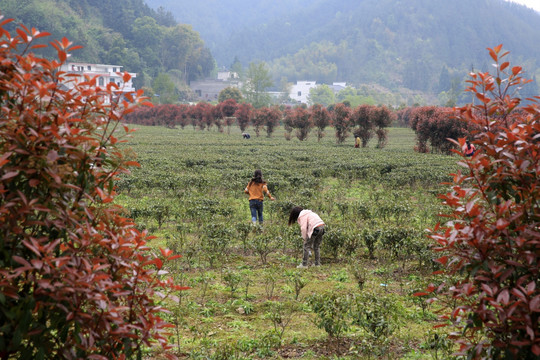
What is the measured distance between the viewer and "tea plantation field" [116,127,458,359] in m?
4.99

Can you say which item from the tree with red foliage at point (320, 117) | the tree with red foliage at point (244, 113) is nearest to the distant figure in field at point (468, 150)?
the tree with red foliage at point (320, 117)

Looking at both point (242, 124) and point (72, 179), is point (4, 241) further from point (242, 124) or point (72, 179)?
point (242, 124)

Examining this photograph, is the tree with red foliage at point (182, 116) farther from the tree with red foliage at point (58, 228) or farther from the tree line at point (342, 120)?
A: the tree with red foliage at point (58, 228)

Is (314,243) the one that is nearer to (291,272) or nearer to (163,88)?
(291,272)

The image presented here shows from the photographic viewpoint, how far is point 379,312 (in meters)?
4.77

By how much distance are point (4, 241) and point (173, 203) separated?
10902mm

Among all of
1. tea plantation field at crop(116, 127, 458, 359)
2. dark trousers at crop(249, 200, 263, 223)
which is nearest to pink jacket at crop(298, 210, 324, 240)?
tea plantation field at crop(116, 127, 458, 359)

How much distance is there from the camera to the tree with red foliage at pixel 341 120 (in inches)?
1451

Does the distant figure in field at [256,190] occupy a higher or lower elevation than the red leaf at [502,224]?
lower

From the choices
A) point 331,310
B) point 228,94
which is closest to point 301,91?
point 228,94

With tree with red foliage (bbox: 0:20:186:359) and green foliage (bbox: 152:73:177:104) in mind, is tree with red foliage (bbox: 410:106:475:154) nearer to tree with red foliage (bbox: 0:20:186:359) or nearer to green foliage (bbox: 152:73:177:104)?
tree with red foliage (bbox: 0:20:186:359)

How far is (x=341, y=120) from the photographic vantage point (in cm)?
3753

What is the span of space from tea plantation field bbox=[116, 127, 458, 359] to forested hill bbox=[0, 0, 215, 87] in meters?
95.0

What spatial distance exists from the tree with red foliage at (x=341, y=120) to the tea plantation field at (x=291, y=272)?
20224 millimetres
